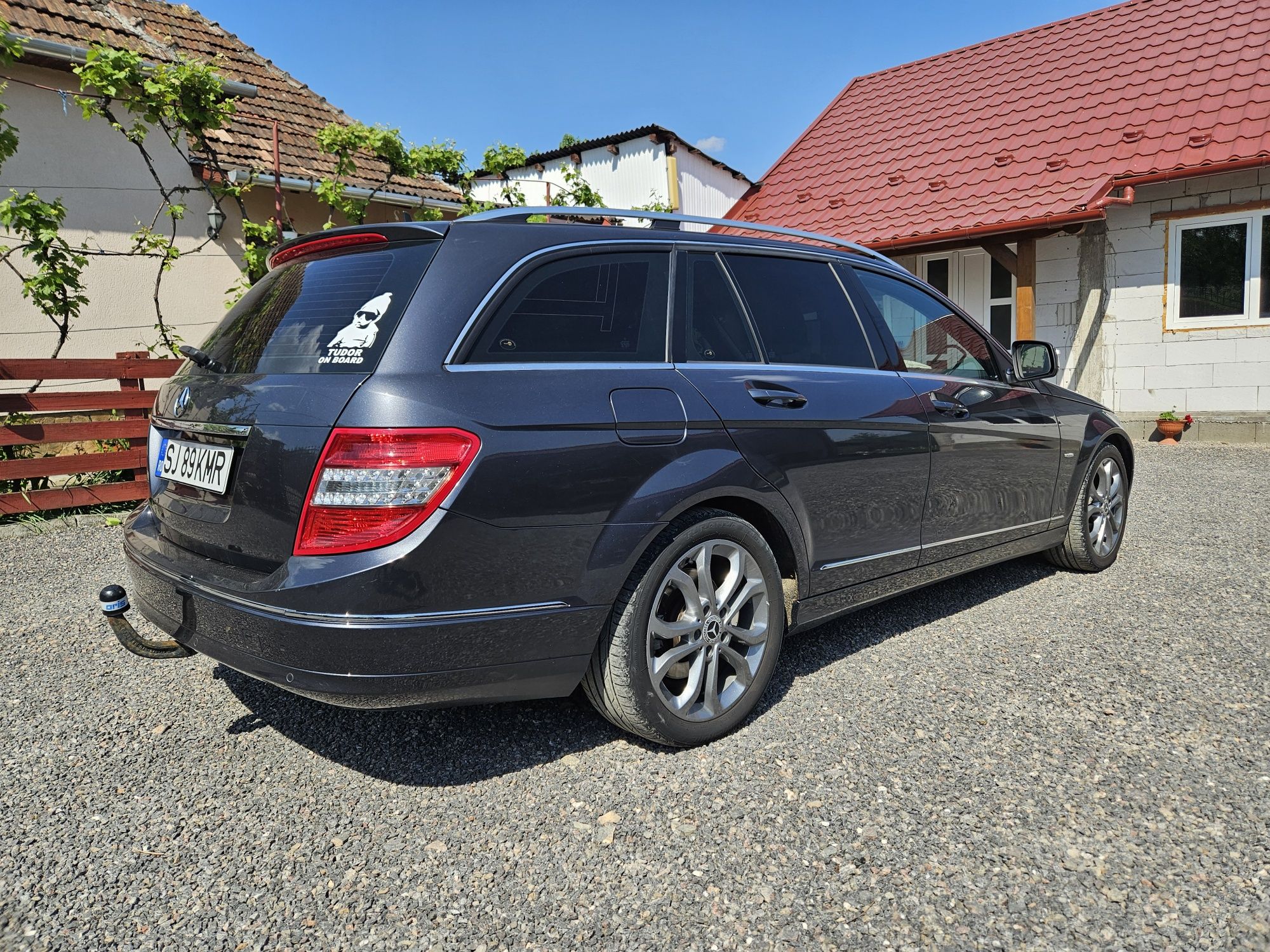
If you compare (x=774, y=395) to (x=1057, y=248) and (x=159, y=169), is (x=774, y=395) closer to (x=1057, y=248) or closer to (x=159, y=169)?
(x=159, y=169)

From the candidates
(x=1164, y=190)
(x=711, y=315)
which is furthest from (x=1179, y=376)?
(x=711, y=315)

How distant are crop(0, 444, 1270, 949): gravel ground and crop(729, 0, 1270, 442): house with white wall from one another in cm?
838

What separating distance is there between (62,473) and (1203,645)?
24.3 feet

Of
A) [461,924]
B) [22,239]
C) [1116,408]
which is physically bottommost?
[461,924]

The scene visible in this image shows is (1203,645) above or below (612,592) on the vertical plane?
below

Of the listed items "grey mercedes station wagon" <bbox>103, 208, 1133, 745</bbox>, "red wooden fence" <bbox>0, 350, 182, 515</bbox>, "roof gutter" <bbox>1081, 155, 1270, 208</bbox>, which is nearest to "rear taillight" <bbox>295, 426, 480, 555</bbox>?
"grey mercedes station wagon" <bbox>103, 208, 1133, 745</bbox>

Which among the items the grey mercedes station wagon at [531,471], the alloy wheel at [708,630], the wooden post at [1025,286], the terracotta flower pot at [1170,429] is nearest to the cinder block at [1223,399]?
the terracotta flower pot at [1170,429]

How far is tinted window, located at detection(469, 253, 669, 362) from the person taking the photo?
2.52m

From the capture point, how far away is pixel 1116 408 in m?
11.5

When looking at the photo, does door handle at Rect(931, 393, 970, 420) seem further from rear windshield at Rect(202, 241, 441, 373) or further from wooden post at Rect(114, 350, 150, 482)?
wooden post at Rect(114, 350, 150, 482)

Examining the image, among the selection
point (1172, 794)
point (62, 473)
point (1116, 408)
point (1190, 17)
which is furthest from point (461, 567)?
point (1190, 17)

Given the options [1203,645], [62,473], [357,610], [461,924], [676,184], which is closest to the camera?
[461,924]

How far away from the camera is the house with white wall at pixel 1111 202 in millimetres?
10531

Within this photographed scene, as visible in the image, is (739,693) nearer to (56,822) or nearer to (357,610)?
(357,610)
